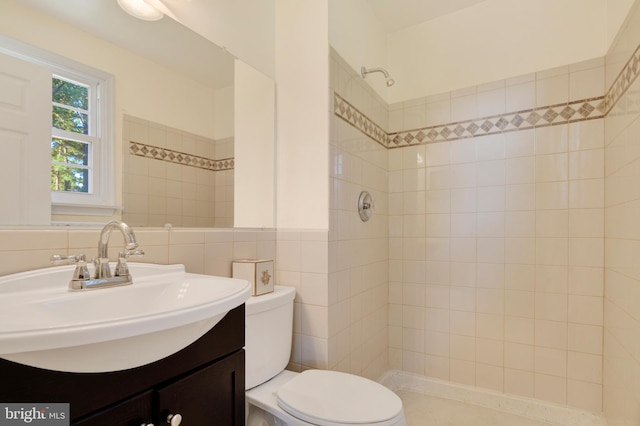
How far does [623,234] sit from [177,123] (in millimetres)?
1964

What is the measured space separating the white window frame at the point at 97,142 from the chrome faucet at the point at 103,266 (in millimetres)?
171

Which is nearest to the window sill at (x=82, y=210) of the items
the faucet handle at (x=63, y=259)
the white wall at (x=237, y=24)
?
the faucet handle at (x=63, y=259)

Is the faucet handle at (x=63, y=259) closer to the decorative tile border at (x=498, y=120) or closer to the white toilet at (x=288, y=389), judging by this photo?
the white toilet at (x=288, y=389)

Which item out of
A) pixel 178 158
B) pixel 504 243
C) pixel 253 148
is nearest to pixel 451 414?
pixel 504 243

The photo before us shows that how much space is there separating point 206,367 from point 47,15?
1.10 m

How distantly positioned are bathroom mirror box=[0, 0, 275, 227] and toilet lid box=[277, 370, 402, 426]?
76 cm

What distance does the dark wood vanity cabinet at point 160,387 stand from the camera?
1.84 ft

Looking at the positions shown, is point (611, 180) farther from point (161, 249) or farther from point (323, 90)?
point (161, 249)

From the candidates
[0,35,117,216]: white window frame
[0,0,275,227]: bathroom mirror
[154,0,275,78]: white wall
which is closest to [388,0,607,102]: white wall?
[154,0,275,78]: white wall

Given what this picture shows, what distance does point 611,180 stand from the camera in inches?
63.7

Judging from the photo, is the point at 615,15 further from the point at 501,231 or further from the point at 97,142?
the point at 97,142

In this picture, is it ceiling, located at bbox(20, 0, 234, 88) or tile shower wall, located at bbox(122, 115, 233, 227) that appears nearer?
ceiling, located at bbox(20, 0, 234, 88)

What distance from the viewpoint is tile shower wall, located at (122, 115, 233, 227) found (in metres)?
1.19

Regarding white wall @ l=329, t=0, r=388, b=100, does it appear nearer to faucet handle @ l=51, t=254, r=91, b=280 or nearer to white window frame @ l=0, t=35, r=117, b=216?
white window frame @ l=0, t=35, r=117, b=216
